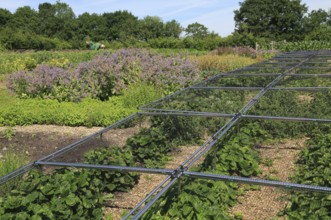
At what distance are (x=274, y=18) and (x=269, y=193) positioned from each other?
183 feet

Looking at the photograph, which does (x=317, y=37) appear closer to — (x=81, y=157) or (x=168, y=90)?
(x=168, y=90)

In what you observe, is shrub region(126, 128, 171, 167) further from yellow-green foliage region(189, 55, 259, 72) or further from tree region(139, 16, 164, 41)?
tree region(139, 16, 164, 41)

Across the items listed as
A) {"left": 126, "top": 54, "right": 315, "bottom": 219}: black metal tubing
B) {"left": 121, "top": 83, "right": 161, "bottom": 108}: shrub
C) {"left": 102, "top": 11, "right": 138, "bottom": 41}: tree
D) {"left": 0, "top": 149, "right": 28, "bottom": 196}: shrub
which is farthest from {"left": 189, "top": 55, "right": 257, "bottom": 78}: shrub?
{"left": 102, "top": 11, "right": 138, "bottom": 41}: tree

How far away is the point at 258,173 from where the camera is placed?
485 cm

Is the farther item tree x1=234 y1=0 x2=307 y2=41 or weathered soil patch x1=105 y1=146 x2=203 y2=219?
tree x1=234 y1=0 x2=307 y2=41

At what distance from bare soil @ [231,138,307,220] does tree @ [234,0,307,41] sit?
50.1m

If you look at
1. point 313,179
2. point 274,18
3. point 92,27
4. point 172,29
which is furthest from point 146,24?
point 313,179

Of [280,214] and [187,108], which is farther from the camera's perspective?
[187,108]

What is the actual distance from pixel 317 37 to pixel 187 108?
34924 millimetres

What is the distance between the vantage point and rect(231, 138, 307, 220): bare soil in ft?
12.3

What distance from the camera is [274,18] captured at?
56.0 meters

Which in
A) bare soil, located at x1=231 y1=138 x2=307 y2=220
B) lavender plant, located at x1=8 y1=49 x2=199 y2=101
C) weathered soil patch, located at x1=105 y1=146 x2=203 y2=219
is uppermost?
lavender plant, located at x1=8 y1=49 x2=199 y2=101

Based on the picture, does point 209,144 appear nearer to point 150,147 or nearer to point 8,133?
point 150,147

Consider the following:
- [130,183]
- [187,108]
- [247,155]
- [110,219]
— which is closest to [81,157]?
[130,183]
